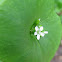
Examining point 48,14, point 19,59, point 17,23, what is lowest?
point 19,59

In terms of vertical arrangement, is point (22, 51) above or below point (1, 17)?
below

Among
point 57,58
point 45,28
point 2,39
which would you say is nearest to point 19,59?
point 2,39

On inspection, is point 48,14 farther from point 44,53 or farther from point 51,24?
point 44,53

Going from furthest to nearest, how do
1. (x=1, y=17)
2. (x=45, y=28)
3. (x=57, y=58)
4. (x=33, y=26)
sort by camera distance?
(x=57, y=58) → (x=45, y=28) → (x=33, y=26) → (x=1, y=17)

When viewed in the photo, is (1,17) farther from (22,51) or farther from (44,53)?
(44,53)

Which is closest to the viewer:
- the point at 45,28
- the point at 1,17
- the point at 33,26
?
the point at 1,17

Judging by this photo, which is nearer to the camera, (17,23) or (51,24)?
(17,23)
